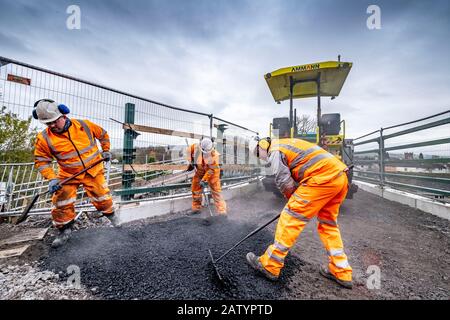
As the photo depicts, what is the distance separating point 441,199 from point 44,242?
22.9ft

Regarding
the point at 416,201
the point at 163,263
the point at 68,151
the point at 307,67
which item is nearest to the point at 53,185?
the point at 68,151

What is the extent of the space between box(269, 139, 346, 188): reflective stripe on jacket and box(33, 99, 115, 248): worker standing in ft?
8.09

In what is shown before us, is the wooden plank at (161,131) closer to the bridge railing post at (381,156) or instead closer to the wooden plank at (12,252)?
the wooden plank at (12,252)

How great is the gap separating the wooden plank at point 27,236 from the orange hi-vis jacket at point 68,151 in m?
0.82

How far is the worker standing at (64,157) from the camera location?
98.7 inches

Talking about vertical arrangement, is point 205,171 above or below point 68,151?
below

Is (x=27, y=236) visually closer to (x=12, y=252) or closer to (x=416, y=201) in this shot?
(x=12, y=252)

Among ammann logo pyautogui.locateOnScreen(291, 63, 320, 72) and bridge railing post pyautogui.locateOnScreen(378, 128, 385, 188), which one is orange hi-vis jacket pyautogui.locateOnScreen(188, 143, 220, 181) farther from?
bridge railing post pyautogui.locateOnScreen(378, 128, 385, 188)

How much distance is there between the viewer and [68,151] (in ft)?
8.59

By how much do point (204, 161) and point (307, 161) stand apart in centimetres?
230

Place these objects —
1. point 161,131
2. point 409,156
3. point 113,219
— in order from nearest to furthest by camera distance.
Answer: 1. point 113,219
2. point 161,131
3. point 409,156

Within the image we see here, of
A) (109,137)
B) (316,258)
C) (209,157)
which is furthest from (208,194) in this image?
(316,258)

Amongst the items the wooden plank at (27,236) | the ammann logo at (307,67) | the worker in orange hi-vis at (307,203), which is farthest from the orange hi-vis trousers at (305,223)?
the ammann logo at (307,67)

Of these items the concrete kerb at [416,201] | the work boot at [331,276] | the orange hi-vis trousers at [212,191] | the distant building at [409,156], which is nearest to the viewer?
the work boot at [331,276]
